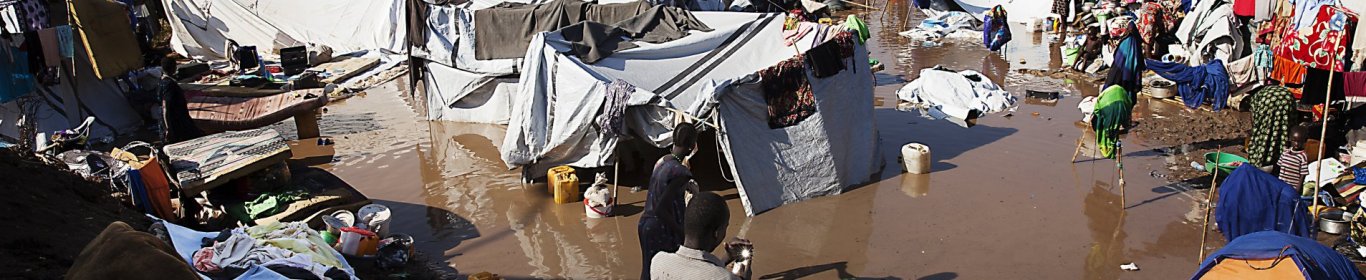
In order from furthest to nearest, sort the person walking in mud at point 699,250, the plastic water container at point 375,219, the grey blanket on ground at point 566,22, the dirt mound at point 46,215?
the grey blanket on ground at point 566,22, the plastic water container at point 375,219, the dirt mound at point 46,215, the person walking in mud at point 699,250

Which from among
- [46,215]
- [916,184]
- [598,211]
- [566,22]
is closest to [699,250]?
[598,211]

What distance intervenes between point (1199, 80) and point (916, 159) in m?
5.09

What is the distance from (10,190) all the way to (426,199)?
329 centimetres

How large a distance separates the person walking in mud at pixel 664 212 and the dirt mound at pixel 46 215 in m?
3.71

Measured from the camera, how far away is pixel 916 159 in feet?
30.5

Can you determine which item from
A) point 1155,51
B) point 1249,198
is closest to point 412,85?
point 1249,198

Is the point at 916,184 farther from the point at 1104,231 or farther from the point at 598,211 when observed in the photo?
the point at 598,211

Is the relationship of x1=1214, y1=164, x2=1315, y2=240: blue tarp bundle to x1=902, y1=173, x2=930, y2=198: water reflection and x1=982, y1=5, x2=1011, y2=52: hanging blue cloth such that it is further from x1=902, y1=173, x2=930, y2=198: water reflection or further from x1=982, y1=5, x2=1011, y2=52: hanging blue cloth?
x1=982, y1=5, x2=1011, y2=52: hanging blue cloth

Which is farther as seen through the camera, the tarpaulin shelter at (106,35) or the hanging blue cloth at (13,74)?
the tarpaulin shelter at (106,35)

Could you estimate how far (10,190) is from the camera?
22.2 ft

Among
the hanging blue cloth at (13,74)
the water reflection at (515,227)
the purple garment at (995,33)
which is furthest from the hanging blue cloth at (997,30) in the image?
the hanging blue cloth at (13,74)

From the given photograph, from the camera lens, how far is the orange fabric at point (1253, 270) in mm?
4719

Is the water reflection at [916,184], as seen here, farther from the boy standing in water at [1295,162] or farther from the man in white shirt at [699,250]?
the man in white shirt at [699,250]

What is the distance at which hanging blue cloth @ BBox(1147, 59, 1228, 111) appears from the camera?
1173 centimetres
